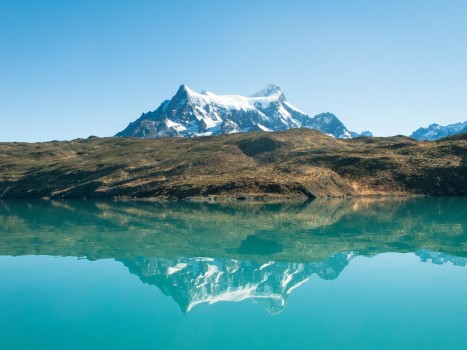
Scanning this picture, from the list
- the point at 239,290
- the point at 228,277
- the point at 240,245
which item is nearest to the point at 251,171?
the point at 240,245

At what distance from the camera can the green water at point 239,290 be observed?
1683 centimetres

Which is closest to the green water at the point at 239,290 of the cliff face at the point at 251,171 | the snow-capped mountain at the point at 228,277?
the snow-capped mountain at the point at 228,277

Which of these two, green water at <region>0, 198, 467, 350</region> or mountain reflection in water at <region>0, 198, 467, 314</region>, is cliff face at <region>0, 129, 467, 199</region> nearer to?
mountain reflection in water at <region>0, 198, 467, 314</region>

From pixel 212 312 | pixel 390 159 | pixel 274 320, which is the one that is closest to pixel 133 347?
pixel 212 312

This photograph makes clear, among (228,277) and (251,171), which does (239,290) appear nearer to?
(228,277)

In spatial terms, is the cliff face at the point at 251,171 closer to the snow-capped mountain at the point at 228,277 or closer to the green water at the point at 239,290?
the green water at the point at 239,290

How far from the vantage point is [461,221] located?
55594mm

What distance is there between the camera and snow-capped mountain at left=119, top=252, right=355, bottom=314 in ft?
73.2

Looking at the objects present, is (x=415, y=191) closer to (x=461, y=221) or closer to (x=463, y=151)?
(x=463, y=151)

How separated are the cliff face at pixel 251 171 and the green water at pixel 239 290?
68782 mm

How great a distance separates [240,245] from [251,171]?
95.0 m

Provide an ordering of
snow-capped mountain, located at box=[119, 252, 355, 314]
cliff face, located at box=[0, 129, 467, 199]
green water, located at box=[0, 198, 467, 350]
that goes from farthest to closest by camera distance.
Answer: cliff face, located at box=[0, 129, 467, 199], snow-capped mountain, located at box=[119, 252, 355, 314], green water, located at box=[0, 198, 467, 350]

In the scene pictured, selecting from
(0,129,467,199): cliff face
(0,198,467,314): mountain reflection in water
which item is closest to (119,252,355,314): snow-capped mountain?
(0,198,467,314): mountain reflection in water

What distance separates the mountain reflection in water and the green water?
17 centimetres
